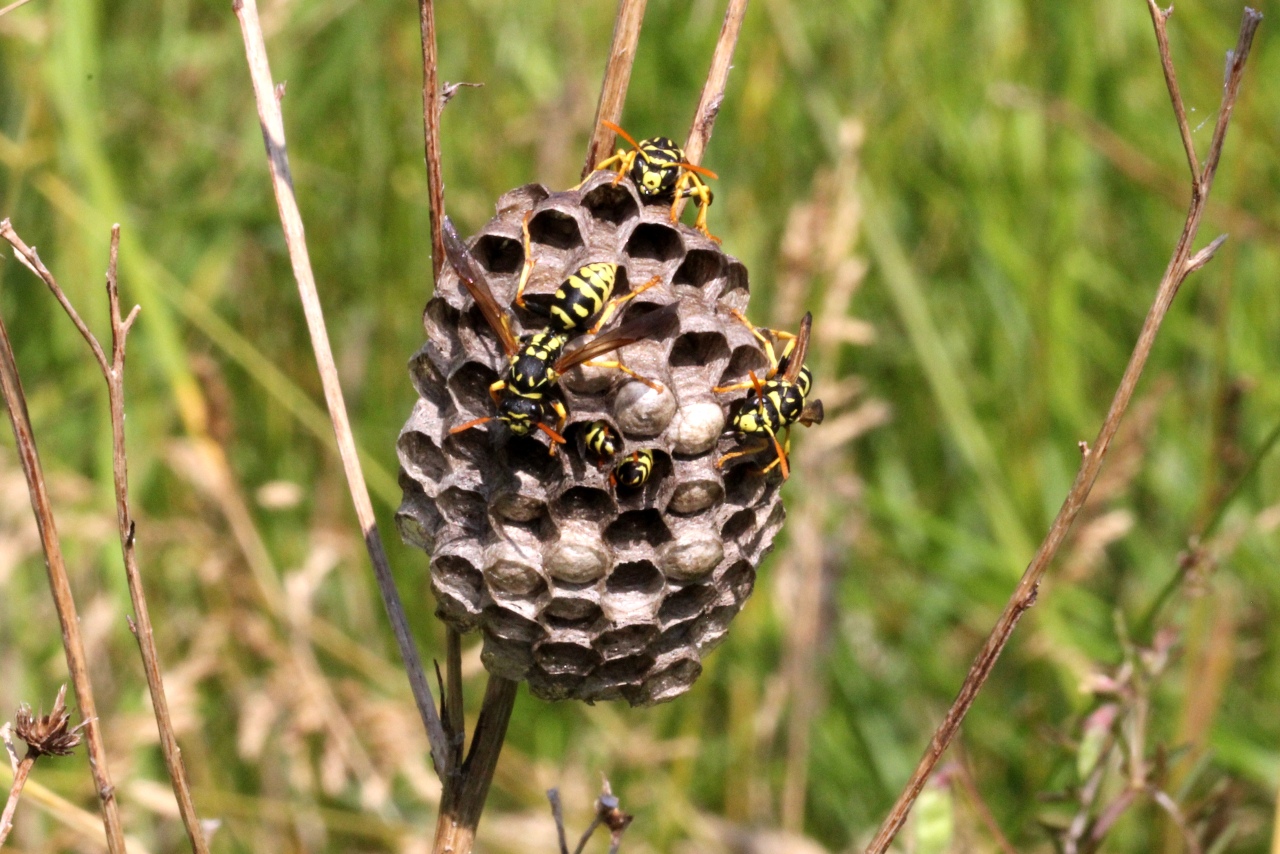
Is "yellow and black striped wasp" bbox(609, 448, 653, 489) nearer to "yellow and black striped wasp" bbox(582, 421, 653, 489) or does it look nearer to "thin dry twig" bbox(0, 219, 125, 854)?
"yellow and black striped wasp" bbox(582, 421, 653, 489)

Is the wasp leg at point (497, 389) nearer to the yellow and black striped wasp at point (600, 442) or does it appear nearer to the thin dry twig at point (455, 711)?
the yellow and black striped wasp at point (600, 442)

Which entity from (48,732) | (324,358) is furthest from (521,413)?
(48,732)

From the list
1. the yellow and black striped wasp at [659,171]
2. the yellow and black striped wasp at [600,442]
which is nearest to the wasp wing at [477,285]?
the yellow and black striped wasp at [600,442]

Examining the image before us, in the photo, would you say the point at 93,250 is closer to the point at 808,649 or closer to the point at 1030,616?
the point at 808,649

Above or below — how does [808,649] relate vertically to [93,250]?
below

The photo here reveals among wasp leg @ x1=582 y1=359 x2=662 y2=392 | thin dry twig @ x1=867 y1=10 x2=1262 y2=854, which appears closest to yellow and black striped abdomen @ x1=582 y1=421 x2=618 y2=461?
wasp leg @ x1=582 y1=359 x2=662 y2=392

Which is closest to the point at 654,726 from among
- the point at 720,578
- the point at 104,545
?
the point at 104,545
